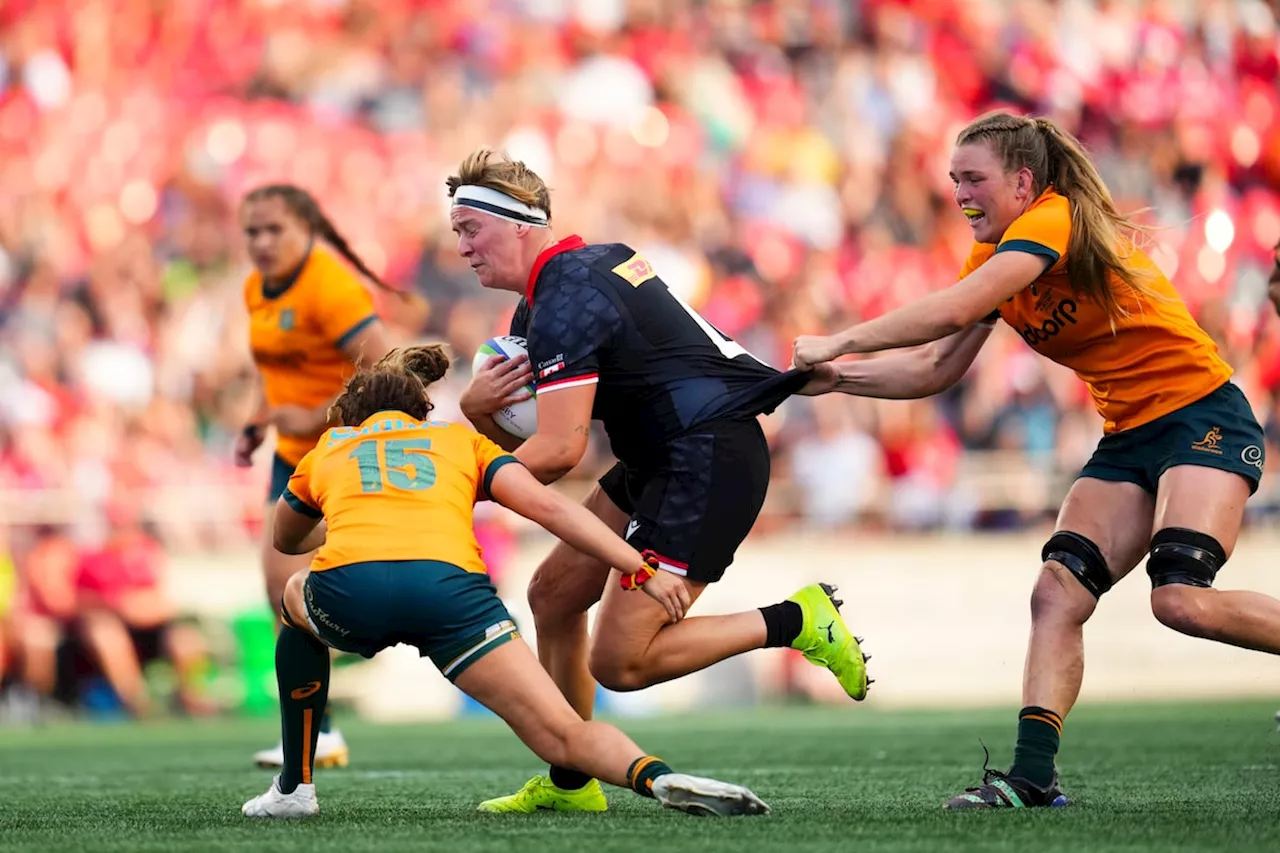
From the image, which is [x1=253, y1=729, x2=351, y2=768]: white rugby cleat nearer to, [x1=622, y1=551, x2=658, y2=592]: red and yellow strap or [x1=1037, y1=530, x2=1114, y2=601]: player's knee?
[x1=622, y1=551, x2=658, y2=592]: red and yellow strap

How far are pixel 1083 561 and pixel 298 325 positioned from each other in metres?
3.57

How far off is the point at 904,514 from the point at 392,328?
4.51m

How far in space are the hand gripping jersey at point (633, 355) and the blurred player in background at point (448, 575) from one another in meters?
0.38

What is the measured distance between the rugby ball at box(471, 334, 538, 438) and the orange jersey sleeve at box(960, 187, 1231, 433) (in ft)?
4.78

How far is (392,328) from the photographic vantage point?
47.4 feet

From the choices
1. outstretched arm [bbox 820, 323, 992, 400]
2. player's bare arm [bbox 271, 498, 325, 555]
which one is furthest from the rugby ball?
outstretched arm [bbox 820, 323, 992, 400]

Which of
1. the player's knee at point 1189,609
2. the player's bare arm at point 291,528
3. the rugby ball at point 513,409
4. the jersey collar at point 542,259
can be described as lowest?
the player's knee at point 1189,609

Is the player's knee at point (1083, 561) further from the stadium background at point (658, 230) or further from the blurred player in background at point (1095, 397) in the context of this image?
the stadium background at point (658, 230)

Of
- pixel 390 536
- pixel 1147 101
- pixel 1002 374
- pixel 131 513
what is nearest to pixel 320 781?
pixel 390 536

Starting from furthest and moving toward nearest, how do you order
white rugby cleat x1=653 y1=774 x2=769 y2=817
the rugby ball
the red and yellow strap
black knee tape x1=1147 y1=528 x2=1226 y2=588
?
the rugby ball < black knee tape x1=1147 y1=528 x2=1226 y2=588 < the red and yellow strap < white rugby cleat x1=653 y1=774 x2=769 y2=817

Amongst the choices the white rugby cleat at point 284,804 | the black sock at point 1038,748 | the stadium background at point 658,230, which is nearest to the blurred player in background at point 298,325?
the white rugby cleat at point 284,804

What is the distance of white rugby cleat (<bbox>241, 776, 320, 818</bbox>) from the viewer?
16.2 feet

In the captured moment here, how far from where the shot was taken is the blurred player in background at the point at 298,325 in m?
7.13

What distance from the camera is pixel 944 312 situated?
4785mm
